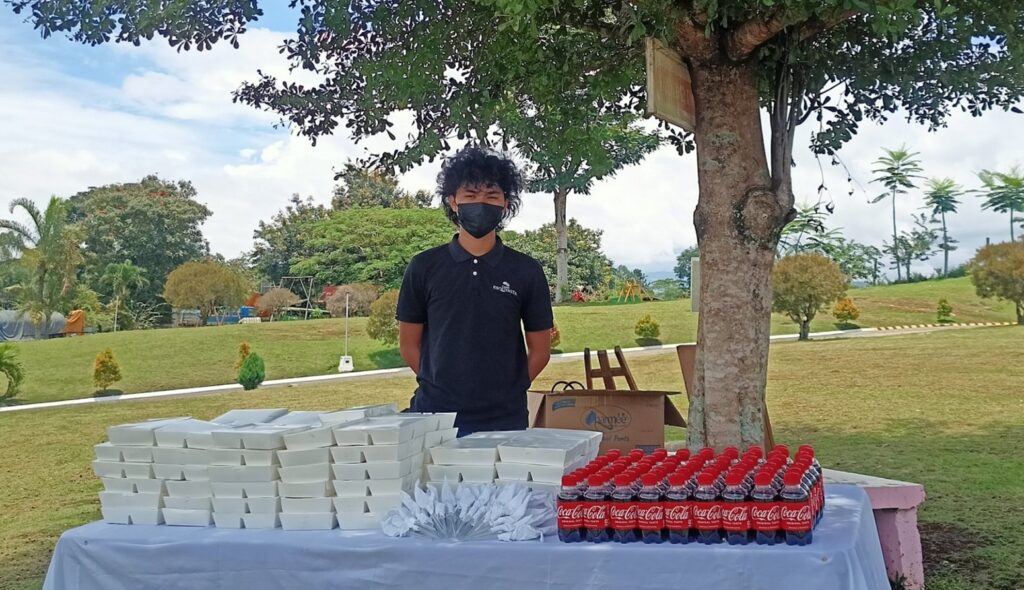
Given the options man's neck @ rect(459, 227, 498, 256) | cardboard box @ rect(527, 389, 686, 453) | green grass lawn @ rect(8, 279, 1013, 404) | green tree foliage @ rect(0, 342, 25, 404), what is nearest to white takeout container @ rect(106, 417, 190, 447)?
man's neck @ rect(459, 227, 498, 256)

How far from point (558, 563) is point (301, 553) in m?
0.64

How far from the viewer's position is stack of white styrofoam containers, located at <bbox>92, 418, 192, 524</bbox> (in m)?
2.59

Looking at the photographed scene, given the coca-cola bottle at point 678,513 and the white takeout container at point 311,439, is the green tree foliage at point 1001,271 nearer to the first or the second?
the coca-cola bottle at point 678,513

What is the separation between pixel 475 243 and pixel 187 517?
4.36 feet

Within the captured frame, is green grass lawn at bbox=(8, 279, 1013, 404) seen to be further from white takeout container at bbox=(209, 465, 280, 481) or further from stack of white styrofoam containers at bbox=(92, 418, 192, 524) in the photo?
white takeout container at bbox=(209, 465, 280, 481)

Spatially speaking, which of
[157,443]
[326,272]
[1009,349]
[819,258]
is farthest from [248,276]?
[157,443]

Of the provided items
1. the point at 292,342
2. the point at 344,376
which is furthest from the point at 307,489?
the point at 292,342

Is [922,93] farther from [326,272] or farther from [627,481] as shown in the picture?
[326,272]

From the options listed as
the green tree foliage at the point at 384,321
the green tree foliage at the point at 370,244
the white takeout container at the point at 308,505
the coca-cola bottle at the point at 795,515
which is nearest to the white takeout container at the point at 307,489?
the white takeout container at the point at 308,505

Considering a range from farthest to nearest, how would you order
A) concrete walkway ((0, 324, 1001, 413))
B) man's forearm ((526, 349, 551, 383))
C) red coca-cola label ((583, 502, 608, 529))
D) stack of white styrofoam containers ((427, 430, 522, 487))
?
concrete walkway ((0, 324, 1001, 413))
man's forearm ((526, 349, 551, 383))
stack of white styrofoam containers ((427, 430, 522, 487))
red coca-cola label ((583, 502, 608, 529))

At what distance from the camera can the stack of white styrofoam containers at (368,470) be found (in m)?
2.42

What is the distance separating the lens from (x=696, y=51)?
4.72 m

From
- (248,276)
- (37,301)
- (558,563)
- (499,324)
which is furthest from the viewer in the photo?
(248,276)

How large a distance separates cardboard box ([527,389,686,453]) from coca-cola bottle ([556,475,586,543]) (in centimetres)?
336
